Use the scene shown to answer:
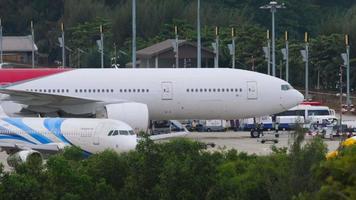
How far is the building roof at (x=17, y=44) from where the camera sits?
13462cm

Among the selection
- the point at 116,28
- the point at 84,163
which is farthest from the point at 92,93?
the point at 116,28

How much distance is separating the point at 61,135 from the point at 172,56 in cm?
6339

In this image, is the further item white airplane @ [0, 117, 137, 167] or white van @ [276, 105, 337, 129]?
white van @ [276, 105, 337, 129]

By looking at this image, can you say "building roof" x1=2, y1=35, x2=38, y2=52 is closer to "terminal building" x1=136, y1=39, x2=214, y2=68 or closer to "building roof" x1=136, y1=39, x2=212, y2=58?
"building roof" x1=136, y1=39, x2=212, y2=58

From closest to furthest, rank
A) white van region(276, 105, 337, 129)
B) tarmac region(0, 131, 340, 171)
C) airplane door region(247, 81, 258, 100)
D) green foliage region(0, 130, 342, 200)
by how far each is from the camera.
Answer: green foliage region(0, 130, 342, 200) → tarmac region(0, 131, 340, 171) → airplane door region(247, 81, 258, 100) → white van region(276, 105, 337, 129)

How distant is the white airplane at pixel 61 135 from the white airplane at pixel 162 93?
10.1 metres

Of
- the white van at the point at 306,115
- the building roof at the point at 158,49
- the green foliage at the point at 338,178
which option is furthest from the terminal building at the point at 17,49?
the green foliage at the point at 338,178

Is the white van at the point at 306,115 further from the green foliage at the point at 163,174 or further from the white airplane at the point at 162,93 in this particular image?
the green foliage at the point at 163,174

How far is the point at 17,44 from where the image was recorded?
13638cm

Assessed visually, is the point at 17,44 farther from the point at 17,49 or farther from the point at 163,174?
the point at 163,174

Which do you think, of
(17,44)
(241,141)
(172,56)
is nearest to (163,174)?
(241,141)

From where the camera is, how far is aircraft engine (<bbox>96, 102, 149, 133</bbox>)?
59.1m

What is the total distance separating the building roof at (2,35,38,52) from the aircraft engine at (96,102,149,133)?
2964 inches

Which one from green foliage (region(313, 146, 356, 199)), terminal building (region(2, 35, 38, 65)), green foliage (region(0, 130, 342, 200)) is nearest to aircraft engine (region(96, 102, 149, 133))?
green foliage (region(0, 130, 342, 200))
